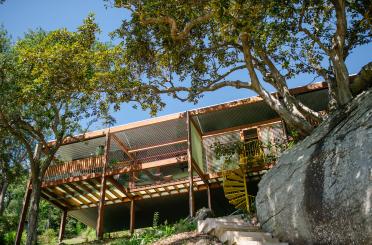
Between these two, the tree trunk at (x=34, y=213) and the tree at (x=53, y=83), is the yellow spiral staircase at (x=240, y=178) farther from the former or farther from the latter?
the tree trunk at (x=34, y=213)

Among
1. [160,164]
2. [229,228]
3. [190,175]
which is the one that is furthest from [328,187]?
[160,164]

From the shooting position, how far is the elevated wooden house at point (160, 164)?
16375 millimetres

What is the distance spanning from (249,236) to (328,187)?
2.05 metres

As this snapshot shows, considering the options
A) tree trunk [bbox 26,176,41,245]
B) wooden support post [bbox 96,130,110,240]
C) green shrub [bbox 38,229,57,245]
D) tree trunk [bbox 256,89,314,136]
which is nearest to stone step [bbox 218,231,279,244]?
tree trunk [bbox 256,89,314,136]

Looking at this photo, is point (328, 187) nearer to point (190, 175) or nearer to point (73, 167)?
point (190, 175)

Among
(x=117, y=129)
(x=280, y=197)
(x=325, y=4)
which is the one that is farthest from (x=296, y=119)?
(x=117, y=129)

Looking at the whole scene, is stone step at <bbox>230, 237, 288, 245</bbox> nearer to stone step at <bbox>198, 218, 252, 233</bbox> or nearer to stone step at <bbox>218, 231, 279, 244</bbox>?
stone step at <bbox>218, 231, 279, 244</bbox>

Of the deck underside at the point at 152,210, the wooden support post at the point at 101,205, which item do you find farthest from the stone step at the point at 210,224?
the deck underside at the point at 152,210

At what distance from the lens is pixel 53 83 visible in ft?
39.5

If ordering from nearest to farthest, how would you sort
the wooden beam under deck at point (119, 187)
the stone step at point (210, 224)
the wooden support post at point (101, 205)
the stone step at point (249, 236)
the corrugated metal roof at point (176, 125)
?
1. the stone step at point (249, 236)
2. the stone step at point (210, 224)
3. the wooden support post at point (101, 205)
4. the wooden beam under deck at point (119, 187)
5. the corrugated metal roof at point (176, 125)

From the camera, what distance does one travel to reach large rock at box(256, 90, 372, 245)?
241 inches

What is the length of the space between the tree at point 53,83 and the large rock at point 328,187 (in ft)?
19.1

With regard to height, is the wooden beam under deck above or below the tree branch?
below

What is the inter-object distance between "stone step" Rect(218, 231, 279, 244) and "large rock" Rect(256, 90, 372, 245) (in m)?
0.22
